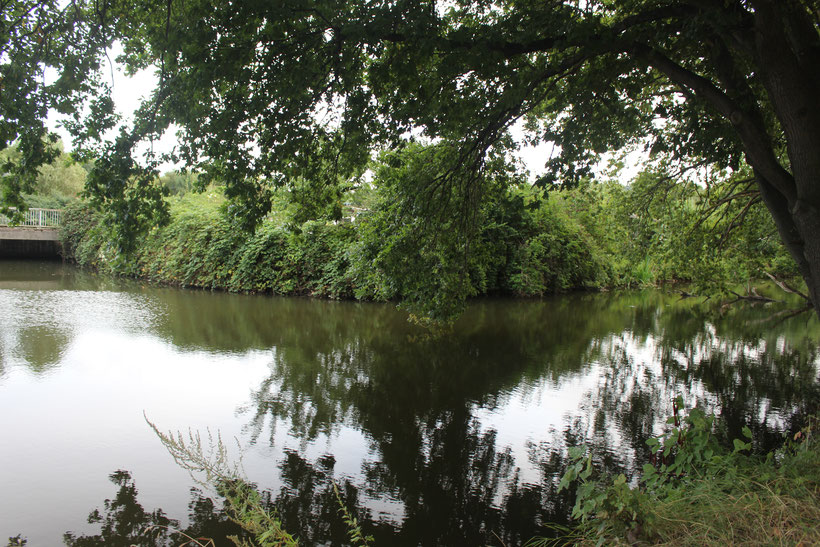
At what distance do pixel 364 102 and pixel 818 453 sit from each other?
4499 mm

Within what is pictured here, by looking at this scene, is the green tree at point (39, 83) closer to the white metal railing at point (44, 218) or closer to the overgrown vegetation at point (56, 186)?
the white metal railing at point (44, 218)

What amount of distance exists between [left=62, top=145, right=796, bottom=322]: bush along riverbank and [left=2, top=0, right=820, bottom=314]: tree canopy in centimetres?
71

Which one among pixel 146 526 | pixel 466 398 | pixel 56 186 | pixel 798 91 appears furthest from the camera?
pixel 56 186

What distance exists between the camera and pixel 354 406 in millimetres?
6840

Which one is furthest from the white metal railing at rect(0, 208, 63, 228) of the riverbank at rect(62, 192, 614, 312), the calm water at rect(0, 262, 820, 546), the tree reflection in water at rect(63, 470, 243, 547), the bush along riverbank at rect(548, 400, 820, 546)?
the bush along riverbank at rect(548, 400, 820, 546)

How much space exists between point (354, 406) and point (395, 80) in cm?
397

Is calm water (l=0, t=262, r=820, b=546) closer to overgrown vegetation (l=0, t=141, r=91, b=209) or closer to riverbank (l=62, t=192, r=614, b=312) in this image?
riverbank (l=62, t=192, r=614, b=312)

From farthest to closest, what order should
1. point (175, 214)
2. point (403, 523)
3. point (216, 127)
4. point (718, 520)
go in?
point (175, 214)
point (216, 127)
point (403, 523)
point (718, 520)

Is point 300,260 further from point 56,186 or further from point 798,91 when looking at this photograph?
point 56,186

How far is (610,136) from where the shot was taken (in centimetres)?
544

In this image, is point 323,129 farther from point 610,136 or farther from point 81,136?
point 610,136

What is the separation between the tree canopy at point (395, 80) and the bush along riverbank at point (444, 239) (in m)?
0.71

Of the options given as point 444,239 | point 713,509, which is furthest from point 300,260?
point 713,509

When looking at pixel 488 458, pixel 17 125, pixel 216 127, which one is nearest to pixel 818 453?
pixel 488 458
